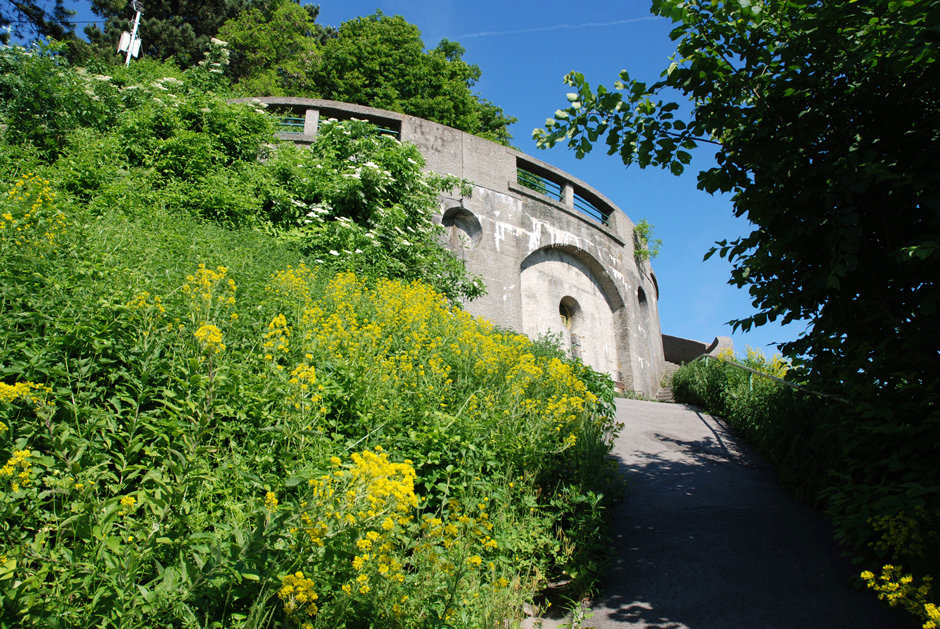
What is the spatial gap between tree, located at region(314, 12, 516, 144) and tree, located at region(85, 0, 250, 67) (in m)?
5.97

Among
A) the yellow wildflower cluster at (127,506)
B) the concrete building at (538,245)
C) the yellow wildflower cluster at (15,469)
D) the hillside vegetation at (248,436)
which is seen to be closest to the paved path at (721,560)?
the hillside vegetation at (248,436)

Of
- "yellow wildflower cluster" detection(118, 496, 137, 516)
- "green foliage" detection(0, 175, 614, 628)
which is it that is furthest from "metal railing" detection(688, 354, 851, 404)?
"yellow wildflower cluster" detection(118, 496, 137, 516)

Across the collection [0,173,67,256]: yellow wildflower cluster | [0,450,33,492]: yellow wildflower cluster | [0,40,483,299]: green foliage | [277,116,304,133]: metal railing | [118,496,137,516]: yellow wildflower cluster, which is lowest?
[118,496,137,516]: yellow wildflower cluster

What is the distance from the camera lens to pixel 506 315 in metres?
13.1

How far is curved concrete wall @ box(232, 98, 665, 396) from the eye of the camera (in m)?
13.1

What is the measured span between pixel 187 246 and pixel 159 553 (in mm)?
4330

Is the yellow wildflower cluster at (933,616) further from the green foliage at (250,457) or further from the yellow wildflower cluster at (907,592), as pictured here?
the green foliage at (250,457)

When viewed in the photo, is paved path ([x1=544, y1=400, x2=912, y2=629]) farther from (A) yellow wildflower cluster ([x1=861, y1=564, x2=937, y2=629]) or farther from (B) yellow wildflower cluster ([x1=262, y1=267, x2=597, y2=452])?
(B) yellow wildflower cluster ([x1=262, y1=267, x2=597, y2=452])

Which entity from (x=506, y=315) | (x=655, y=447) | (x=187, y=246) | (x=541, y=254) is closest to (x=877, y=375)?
(x=655, y=447)

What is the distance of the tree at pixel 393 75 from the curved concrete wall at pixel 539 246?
819 centimetres

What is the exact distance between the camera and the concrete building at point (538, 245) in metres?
13.0

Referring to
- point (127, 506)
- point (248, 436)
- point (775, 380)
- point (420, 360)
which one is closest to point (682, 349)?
point (775, 380)

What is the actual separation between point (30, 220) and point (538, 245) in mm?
11629

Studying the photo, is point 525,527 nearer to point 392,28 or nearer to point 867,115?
point 867,115
